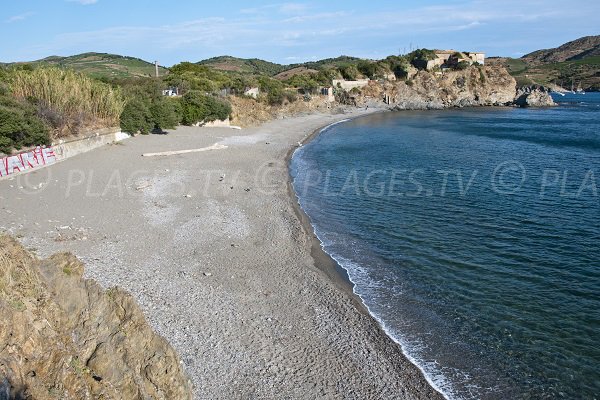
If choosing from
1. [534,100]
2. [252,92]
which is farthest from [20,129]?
[534,100]

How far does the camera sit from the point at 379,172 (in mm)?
40000

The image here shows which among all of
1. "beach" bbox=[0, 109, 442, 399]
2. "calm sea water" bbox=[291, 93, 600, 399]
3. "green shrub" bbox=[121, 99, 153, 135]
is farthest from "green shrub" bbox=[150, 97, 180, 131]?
"beach" bbox=[0, 109, 442, 399]

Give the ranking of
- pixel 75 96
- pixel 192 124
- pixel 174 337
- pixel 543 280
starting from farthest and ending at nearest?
pixel 192 124 → pixel 75 96 → pixel 543 280 → pixel 174 337

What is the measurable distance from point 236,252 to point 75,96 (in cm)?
2948

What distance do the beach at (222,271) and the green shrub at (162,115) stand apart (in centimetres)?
1710

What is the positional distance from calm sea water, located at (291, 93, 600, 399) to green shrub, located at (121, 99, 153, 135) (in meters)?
16.2

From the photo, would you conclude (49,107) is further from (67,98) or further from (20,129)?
(20,129)

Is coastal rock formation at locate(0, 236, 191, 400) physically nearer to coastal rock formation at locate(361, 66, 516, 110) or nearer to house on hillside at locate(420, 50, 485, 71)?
coastal rock formation at locate(361, 66, 516, 110)

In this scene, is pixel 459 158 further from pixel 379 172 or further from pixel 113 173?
pixel 113 173

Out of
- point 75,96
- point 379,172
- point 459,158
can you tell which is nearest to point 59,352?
point 379,172

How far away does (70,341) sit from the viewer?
6977 millimetres

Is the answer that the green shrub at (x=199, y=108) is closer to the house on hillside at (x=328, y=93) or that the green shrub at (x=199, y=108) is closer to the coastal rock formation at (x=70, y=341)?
the house on hillside at (x=328, y=93)

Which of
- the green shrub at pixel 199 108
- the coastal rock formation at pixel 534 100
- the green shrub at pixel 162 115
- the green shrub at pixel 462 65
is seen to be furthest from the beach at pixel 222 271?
the green shrub at pixel 462 65

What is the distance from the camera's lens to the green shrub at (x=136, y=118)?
4481 cm
